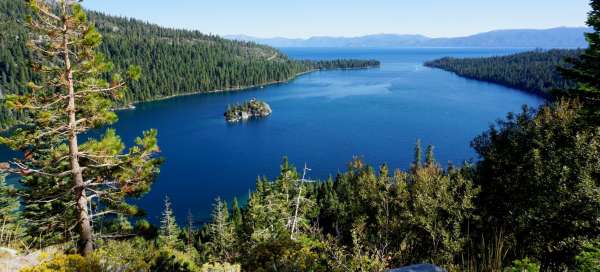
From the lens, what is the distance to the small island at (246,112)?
4178 inches

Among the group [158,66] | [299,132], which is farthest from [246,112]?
[158,66]

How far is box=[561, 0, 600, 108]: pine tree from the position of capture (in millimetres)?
15258

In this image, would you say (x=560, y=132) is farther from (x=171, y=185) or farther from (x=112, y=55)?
(x=112, y=55)

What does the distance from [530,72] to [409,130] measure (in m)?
128

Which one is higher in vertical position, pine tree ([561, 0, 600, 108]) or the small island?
pine tree ([561, 0, 600, 108])

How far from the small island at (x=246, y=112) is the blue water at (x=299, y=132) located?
274 centimetres

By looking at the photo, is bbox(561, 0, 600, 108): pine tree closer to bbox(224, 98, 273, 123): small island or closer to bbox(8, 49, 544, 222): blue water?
bbox(8, 49, 544, 222): blue water

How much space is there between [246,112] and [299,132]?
24366 millimetres

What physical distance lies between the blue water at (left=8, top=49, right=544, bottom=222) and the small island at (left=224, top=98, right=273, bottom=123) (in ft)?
8.99

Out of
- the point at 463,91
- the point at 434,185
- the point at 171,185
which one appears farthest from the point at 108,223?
the point at 463,91

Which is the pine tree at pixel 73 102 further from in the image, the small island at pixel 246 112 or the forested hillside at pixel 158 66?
the forested hillside at pixel 158 66

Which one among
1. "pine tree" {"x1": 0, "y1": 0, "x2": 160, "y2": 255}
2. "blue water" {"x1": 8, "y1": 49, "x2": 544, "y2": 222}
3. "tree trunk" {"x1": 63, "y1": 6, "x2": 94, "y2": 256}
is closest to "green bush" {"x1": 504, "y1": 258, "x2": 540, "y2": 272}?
"tree trunk" {"x1": 63, "y1": 6, "x2": 94, "y2": 256}

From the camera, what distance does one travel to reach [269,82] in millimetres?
188000

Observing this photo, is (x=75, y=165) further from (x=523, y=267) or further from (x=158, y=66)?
(x=158, y=66)
